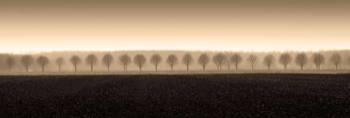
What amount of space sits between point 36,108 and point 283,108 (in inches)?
→ 871

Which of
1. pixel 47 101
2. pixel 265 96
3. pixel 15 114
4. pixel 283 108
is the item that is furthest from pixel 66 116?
pixel 265 96

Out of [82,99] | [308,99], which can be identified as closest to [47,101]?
[82,99]

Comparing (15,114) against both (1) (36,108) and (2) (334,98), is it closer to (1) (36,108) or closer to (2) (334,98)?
(1) (36,108)

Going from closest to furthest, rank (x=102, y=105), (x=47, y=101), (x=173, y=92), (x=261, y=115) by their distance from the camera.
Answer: (x=261, y=115)
(x=102, y=105)
(x=47, y=101)
(x=173, y=92)

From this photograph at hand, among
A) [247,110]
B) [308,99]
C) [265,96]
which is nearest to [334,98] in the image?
[308,99]

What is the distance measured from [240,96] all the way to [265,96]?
9.06 ft

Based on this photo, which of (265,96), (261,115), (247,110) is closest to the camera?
(261,115)

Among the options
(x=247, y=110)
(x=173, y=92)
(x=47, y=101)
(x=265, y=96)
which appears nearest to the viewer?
(x=247, y=110)

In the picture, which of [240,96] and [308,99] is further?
[240,96]

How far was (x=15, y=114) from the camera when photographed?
40500 mm

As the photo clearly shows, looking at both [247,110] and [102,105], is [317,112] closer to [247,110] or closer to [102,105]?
[247,110]

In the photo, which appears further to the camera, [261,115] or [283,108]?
[283,108]

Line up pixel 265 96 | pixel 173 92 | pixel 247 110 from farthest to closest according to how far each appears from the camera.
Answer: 1. pixel 173 92
2. pixel 265 96
3. pixel 247 110

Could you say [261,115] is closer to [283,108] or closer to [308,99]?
[283,108]
